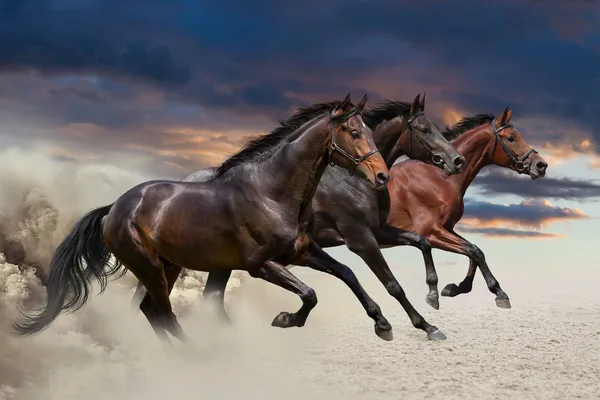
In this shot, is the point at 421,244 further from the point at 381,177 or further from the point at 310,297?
the point at 310,297

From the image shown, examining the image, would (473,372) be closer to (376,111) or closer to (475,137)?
(376,111)

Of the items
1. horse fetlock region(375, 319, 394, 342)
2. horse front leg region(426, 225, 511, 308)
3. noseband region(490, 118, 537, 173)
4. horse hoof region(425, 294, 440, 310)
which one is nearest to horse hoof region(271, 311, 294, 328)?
horse fetlock region(375, 319, 394, 342)

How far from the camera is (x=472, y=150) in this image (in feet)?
39.6

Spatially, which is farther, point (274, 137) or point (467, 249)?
point (467, 249)

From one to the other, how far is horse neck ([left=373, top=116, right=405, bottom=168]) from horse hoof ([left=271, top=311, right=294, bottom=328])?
3060mm

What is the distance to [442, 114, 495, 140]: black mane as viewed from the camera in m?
12.2

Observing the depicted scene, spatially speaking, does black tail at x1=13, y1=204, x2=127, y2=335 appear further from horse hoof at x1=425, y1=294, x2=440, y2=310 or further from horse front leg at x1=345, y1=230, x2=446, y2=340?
horse hoof at x1=425, y1=294, x2=440, y2=310

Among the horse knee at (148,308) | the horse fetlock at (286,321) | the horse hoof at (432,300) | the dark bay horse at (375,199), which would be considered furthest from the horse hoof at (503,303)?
the horse knee at (148,308)

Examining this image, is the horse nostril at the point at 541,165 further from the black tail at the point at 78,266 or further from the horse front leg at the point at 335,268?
the black tail at the point at 78,266

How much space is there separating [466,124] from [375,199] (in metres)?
2.72

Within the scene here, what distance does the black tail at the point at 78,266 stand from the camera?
31.5 feet

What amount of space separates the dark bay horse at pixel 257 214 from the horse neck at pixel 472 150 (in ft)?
14.0

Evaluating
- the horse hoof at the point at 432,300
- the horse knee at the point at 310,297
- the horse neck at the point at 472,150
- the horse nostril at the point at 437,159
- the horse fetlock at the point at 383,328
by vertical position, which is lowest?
the horse fetlock at the point at 383,328

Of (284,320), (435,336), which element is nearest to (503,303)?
(435,336)
